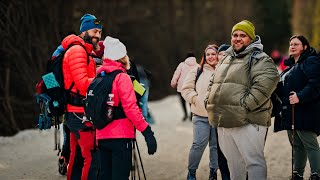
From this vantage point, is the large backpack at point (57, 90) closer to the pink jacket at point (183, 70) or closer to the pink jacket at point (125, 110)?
the pink jacket at point (125, 110)

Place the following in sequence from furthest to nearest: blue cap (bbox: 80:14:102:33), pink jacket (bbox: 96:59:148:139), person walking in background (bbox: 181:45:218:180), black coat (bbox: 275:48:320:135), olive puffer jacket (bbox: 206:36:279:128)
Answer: person walking in background (bbox: 181:45:218:180), black coat (bbox: 275:48:320:135), blue cap (bbox: 80:14:102:33), olive puffer jacket (bbox: 206:36:279:128), pink jacket (bbox: 96:59:148:139)

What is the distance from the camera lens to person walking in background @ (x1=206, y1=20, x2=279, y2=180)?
5.88 m

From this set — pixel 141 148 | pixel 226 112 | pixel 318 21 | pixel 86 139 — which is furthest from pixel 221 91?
pixel 318 21

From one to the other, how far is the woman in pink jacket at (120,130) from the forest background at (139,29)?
7605 millimetres

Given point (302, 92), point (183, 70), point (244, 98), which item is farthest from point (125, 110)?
point (183, 70)

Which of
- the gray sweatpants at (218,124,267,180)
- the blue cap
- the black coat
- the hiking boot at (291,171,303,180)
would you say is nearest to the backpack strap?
the blue cap

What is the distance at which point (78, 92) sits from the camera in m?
6.50

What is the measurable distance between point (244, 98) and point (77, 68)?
186 cm

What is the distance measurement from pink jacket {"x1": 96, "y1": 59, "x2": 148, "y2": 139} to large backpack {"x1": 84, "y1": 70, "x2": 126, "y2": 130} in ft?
0.14

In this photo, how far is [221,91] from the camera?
603 cm

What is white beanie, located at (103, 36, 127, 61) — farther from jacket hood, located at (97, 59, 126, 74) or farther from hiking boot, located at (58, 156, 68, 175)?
hiking boot, located at (58, 156, 68, 175)

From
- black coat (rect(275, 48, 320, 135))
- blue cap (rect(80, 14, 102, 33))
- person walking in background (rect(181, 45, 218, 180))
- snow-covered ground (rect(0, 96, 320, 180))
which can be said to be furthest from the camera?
snow-covered ground (rect(0, 96, 320, 180))

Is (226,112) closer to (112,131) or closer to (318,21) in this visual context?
(112,131)

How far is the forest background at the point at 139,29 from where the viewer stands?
1345 cm
